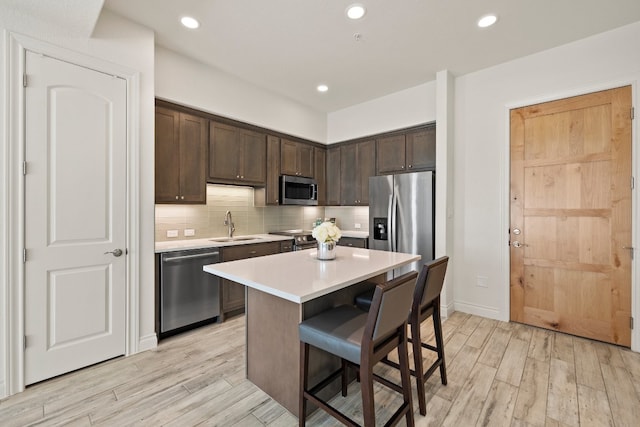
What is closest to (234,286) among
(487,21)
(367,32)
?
(367,32)

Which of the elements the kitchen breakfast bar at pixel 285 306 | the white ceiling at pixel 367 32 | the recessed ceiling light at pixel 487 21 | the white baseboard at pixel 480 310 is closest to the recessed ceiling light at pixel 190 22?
the white ceiling at pixel 367 32

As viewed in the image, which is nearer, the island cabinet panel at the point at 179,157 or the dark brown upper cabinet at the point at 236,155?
the island cabinet panel at the point at 179,157

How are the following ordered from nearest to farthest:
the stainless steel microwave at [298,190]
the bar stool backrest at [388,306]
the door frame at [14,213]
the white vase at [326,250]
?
the bar stool backrest at [388,306] → the door frame at [14,213] → the white vase at [326,250] → the stainless steel microwave at [298,190]

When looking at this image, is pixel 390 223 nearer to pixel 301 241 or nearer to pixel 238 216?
pixel 301 241

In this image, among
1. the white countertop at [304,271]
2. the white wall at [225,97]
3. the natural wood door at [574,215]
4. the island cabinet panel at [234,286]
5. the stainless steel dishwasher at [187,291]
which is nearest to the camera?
the white countertop at [304,271]

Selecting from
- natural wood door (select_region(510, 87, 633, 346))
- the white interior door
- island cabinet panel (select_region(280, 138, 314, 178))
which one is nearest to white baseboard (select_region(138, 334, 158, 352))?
the white interior door

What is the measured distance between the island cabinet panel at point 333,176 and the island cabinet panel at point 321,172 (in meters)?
0.07

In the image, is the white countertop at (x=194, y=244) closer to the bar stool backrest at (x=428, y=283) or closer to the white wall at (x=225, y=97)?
the white wall at (x=225, y=97)

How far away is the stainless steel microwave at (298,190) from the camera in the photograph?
4.28 m

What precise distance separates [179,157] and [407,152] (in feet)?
9.60

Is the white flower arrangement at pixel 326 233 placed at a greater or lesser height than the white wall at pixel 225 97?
lesser

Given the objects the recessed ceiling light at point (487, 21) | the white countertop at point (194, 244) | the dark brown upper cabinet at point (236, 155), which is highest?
the recessed ceiling light at point (487, 21)

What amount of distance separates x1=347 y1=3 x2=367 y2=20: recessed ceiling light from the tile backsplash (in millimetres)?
2537

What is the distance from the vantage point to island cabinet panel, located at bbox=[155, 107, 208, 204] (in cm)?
300
